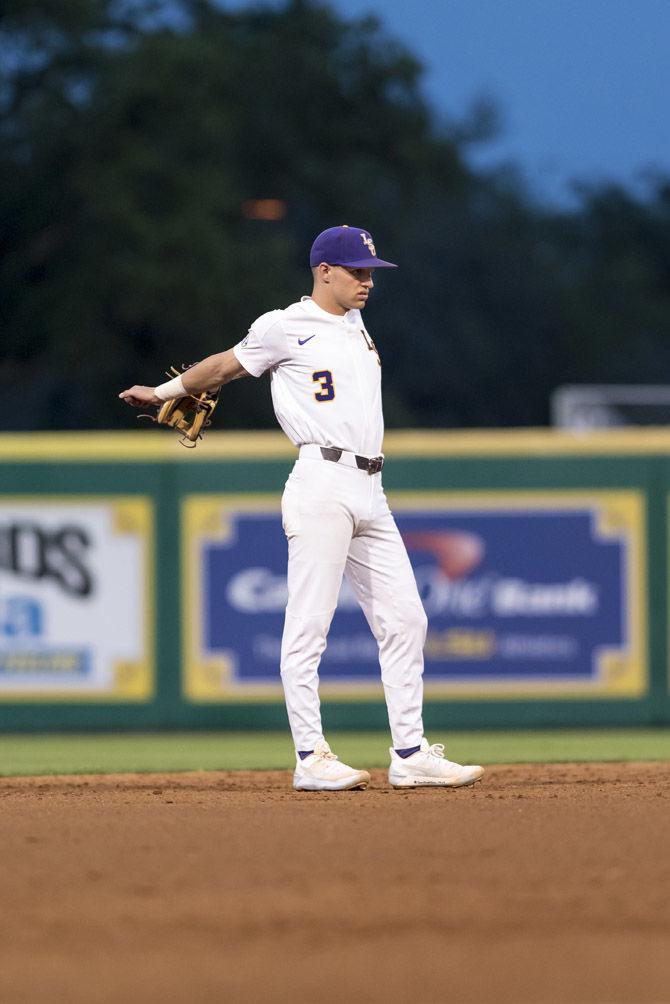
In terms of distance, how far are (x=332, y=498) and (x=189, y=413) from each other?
0.74m

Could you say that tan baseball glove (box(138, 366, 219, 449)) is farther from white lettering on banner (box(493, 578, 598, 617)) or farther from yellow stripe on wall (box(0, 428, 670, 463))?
white lettering on banner (box(493, 578, 598, 617))

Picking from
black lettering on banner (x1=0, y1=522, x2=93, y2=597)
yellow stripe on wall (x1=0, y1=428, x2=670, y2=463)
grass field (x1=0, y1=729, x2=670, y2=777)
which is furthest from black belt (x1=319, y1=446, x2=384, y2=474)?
black lettering on banner (x1=0, y1=522, x2=93, y2=597)

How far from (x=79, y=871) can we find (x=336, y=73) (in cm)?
4848

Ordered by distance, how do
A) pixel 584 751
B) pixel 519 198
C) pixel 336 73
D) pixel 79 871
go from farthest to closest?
pixel 519 198
pixel 336 73
pixel 584 751
pixel 79 871

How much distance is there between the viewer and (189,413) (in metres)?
6.84

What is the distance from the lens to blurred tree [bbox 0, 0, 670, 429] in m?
32.3

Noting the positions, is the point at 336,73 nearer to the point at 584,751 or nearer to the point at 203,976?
the point at 584,751

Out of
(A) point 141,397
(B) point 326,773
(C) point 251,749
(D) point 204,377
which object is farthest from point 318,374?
(C) point 251,749

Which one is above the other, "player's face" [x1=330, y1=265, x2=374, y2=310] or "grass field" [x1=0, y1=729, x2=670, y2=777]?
"player's face" [x1=330, y1=265, x2=374, y2=310]

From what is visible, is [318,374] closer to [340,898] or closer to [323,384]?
[323,384]

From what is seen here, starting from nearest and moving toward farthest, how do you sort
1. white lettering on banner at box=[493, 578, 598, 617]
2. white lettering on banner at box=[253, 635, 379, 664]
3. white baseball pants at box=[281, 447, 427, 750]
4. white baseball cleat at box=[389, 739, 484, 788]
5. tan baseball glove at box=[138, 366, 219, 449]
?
white baseball pants at box=[281, 447, 427, 750], white baseball cleat at box=[389, 739, 484, 788], tan baseball glove at box=[138, 366, 219, 449], white lettering on banner at box=[253, 635, 379, 664], white lettering on banner at box=[493, 578, 598, 617]

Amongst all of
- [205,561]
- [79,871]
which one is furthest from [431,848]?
[205,561]

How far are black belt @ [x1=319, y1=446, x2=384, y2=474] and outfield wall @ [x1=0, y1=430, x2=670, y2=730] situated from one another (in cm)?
498

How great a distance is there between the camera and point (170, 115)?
112 feet
